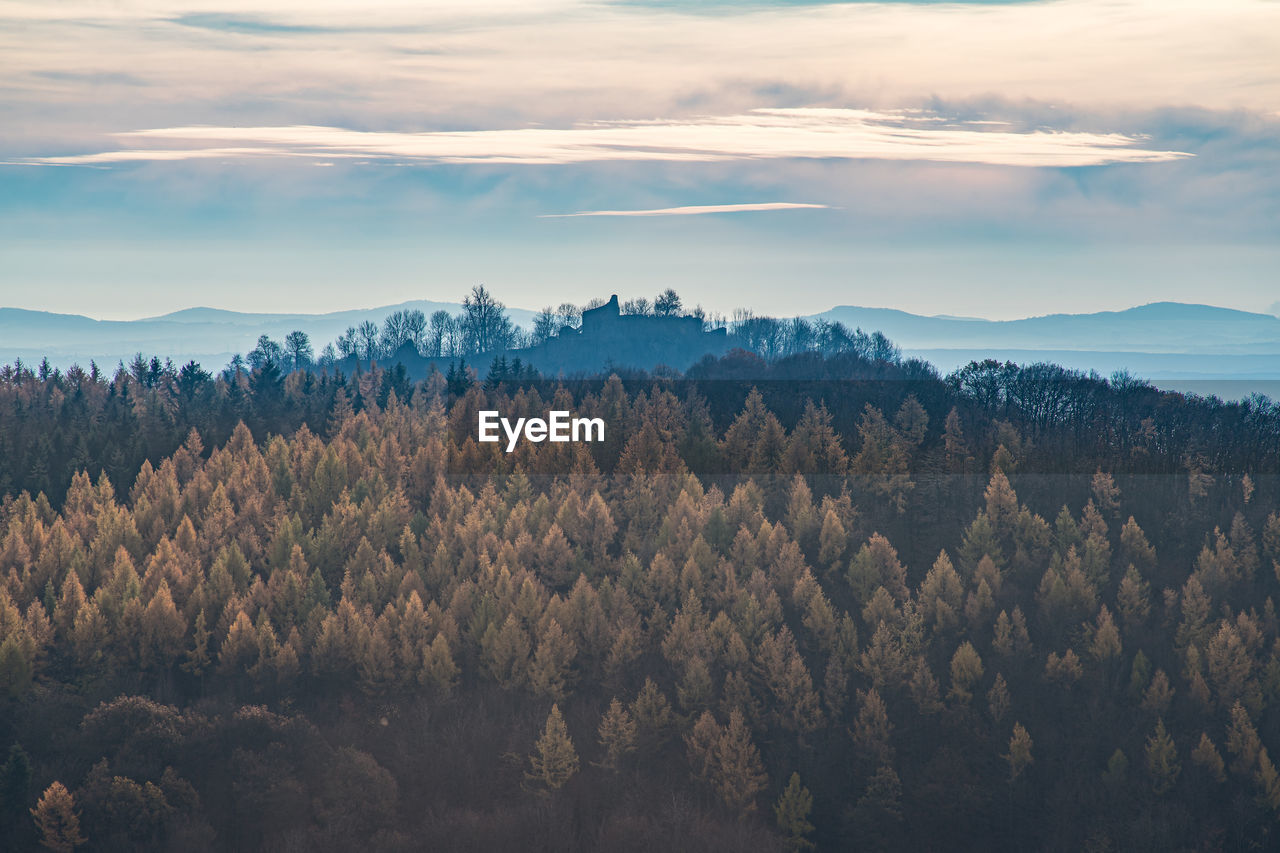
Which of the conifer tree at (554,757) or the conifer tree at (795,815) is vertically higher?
the conifer tree at (554,757)

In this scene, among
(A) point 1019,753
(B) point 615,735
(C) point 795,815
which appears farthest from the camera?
(B) point 615,735

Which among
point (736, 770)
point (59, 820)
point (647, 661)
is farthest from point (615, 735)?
point (59, 820)

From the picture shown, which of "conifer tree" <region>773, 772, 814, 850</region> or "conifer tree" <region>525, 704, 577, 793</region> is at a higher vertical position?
"conifer tree" <region>525, 704, 577, 793</region>

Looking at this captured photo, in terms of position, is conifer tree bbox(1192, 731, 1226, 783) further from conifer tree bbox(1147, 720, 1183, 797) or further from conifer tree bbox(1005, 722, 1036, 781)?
conifer tree bbox(1005, 722, 1036, 781)

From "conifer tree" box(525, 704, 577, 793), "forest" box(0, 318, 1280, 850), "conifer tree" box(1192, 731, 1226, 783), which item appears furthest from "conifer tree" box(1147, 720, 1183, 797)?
"conifer tree" box(525, 704, 577, 793)

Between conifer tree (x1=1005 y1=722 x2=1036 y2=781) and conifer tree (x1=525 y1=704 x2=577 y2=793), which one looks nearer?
conifer tree (x1=525 y1=704 x2=577 y2=793)

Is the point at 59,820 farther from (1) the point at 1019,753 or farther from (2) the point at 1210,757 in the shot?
(2) the point at 1210,757

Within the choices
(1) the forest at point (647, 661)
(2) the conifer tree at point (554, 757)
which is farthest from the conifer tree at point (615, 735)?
(2) the conifer tree at point (554, 757)

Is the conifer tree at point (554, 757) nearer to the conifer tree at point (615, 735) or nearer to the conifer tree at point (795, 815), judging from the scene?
the conifer tree at point (615, 735)

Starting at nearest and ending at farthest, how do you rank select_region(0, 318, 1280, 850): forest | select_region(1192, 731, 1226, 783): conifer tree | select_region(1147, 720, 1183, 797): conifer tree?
select_region(0, 318, 1280, 850): forest < select_region(1147, 720, 1183, 797): conifer tree < select_region(1192, 731, 1226, 783): conifer tree
